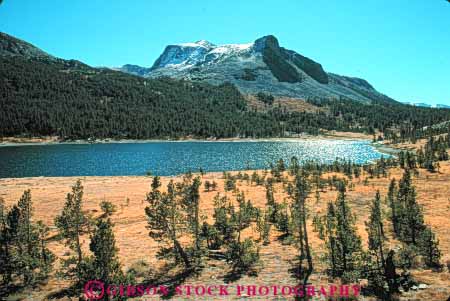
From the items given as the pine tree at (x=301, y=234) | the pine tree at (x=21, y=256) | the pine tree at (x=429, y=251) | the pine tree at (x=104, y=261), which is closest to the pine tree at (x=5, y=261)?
the pine tree at (x=21, y=256)

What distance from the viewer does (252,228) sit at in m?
29.8

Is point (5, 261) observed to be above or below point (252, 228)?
above

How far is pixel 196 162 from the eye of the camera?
114 m

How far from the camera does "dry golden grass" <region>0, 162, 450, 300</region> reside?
58.1ft

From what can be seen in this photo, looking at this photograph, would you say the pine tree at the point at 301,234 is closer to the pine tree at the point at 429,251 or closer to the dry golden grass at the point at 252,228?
the dry golden grass at the point at 252,228

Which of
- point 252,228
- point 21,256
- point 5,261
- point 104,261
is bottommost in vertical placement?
point 252,228

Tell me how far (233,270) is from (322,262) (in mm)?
5495

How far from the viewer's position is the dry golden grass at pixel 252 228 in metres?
17.7

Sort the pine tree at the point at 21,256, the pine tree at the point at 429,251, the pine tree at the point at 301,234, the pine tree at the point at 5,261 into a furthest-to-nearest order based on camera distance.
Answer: the pine tree at the point at 429,251
the pine tree at the point at 301,234
the pine tree at the point at 21,256
the pine tree at the point at 5,261

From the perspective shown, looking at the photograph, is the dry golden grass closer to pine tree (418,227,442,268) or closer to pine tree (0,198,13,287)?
pine tree (418,227,442,268)

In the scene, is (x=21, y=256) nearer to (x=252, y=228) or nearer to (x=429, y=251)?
→ (x=252, y=228)

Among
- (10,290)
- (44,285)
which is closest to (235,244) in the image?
(44,285)

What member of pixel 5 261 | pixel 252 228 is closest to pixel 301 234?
pixel 252 228

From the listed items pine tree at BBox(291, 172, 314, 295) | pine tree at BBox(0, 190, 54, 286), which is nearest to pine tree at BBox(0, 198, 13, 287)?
pine tree at BBox(0, 190, 54, 286)
